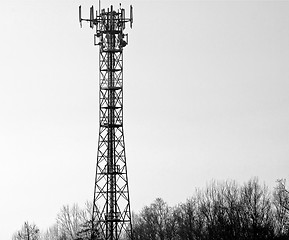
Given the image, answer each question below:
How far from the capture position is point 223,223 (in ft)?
191

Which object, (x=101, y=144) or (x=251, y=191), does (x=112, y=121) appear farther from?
(x=251, y=191)

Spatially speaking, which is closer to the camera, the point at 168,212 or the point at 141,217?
the point at 168,212

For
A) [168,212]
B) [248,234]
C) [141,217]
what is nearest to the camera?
[248,234]

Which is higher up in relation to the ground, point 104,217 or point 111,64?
point 111,64

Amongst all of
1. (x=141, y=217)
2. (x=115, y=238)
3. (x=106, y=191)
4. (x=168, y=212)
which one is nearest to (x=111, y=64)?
(x=106, y=191)

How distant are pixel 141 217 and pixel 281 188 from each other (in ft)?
113

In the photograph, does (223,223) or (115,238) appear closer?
(115,238)

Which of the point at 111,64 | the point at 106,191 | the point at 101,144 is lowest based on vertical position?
the point at 106,191

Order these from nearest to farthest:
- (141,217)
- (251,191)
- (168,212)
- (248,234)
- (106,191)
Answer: (106,191) → (248,234) → (251,191) → (168,212) → (141,217)

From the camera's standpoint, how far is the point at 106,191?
174 ft

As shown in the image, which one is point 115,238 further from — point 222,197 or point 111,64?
point 222,197

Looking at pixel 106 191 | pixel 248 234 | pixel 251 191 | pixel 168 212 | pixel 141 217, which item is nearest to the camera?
pixel 106 191

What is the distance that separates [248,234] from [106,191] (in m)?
13.5

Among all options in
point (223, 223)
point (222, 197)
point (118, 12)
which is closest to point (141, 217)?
point (222, 197)
